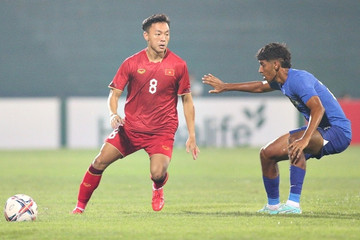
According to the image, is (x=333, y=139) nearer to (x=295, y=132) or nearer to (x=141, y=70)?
(x=295, y=132)

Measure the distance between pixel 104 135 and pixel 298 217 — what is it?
17.3 metres

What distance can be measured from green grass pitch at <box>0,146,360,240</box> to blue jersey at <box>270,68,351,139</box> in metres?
0.97

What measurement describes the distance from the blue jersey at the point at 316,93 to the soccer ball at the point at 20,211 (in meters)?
2.89

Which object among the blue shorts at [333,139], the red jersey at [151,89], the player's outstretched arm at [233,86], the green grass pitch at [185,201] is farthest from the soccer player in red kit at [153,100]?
the blue shorts at [333,139]

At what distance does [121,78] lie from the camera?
902 cm

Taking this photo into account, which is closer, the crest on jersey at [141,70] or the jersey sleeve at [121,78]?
the jersey sleeve at [121,78]

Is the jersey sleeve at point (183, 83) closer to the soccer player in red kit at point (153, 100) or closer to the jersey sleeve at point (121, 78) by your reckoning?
the soccer player in red kit at point (153, 100)

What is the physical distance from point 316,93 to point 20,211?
3.22 m

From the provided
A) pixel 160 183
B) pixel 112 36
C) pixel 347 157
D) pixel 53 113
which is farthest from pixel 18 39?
pixel 160 183

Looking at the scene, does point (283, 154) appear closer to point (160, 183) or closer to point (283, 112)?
point (160, 183)

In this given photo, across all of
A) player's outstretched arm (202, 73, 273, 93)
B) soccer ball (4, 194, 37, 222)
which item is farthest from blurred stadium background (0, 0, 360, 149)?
soccer ball (4, 194, 37, 222)

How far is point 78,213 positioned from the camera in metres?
8.84

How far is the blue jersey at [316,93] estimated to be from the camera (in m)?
8.49

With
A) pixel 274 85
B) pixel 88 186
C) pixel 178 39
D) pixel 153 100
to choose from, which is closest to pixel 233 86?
pixel 274 85
